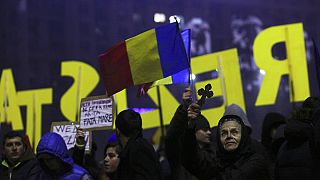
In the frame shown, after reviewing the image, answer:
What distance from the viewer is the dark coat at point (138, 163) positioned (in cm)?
354

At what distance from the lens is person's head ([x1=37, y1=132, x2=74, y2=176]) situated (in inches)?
145

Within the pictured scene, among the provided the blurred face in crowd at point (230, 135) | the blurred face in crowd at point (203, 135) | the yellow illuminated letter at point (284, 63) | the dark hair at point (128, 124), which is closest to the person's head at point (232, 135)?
the blurred face in crowd at point (230, 135)

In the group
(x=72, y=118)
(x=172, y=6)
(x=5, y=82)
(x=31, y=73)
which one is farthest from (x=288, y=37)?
(x=31, y=73)

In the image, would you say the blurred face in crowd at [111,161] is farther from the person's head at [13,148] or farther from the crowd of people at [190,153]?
the person's head at [13,148]

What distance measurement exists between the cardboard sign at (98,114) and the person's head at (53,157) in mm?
1169

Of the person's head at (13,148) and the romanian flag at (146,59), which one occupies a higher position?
the romanian flag at (146,59)

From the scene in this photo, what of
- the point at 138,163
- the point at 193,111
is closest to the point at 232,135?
the point at 193,111

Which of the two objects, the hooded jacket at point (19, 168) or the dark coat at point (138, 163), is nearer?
the dark coat at point (138, 163)

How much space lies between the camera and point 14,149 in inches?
189

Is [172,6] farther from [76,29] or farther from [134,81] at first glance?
[134,81]

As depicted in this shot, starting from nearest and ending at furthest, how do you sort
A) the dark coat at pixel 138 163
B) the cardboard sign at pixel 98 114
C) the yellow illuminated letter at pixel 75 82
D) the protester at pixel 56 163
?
the dark coat at pixel 138 163, the protester at pixel 56 163, the cardboard sign at pixel 98 114, the yellow illuminated letter at pixel 75 82

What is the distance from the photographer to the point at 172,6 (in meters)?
15.4

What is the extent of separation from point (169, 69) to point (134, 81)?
1.20ft

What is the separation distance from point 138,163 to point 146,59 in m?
1.19
